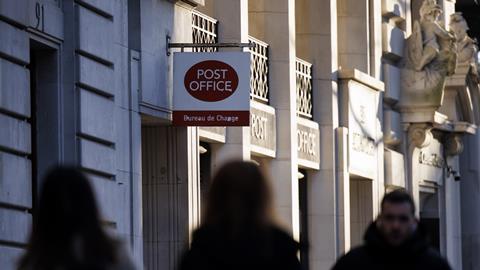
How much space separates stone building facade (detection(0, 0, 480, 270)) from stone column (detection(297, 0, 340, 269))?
3 centimetres

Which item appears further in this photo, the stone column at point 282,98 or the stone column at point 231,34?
the stone column at point 282,98

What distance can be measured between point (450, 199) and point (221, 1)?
15.6 m

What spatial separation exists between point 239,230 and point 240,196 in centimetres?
18

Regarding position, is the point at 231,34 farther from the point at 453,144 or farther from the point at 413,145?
the point at 453,144

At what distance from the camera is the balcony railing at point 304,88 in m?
30.5

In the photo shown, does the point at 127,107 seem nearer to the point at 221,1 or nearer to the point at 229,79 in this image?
the point at 229,79

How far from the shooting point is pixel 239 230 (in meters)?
7.59

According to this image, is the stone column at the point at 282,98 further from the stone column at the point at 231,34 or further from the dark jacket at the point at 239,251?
the dark jacket at the point at 239,251

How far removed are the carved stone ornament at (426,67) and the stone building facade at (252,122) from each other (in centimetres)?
12

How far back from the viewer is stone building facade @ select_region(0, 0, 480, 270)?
18.4 meters

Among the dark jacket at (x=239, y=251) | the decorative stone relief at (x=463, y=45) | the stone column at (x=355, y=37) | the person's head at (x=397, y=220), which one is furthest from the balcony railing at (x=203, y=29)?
the dark jacket at (x=239, y=251)

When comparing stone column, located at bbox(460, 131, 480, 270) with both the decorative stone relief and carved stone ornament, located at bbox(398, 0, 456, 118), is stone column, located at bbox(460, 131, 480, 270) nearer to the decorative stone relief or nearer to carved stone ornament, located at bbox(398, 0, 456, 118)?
the decorative stone relief

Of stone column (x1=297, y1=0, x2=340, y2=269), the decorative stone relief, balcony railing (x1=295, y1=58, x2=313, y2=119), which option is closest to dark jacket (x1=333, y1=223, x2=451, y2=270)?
balcony railing (x1=295, y1=58, x2=313, y2=119)

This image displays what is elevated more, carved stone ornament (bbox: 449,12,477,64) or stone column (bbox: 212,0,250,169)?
carved stone ornament (bbox: 449,12,477,64)
